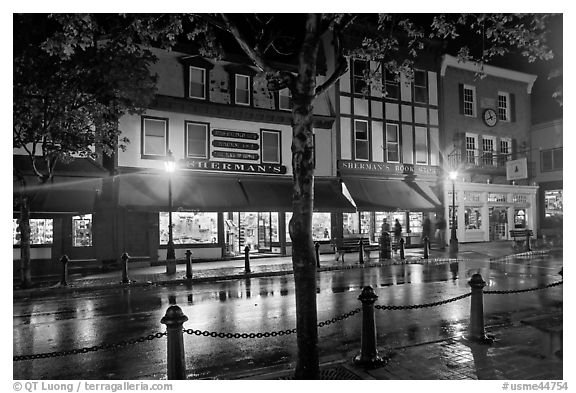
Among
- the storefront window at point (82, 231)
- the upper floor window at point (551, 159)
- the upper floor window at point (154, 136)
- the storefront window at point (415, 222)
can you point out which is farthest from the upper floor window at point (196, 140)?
the upper floor window at point (551, 159)

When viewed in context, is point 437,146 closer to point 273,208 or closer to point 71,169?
point 273,208

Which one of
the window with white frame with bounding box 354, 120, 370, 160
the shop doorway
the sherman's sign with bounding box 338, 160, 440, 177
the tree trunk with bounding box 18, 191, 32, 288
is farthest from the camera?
the shop doorway

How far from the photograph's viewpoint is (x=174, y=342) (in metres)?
5.04

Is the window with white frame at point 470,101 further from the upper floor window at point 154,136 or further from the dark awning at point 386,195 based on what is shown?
the upper floor window at point 154,136

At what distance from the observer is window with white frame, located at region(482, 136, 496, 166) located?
28.8 meters

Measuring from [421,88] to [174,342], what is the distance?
25639 millimetres

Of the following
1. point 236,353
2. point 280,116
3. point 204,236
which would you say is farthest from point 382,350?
point 280,116

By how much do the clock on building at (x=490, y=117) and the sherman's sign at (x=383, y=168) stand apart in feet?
18.7

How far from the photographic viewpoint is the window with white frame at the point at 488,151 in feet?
94.4

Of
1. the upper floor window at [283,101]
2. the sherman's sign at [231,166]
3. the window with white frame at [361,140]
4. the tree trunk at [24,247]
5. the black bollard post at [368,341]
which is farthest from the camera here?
the window with white frame at [361,140]

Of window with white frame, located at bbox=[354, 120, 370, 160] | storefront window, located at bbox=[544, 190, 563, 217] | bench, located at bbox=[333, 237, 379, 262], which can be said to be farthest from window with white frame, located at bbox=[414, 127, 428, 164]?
storefront window, located at bbox=[544, 190, 563, 217]

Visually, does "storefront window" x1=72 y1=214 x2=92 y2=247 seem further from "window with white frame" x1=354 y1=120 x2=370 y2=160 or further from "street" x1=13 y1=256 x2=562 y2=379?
"window with white frame" x1=354 y1=120 x2=370 y2=160

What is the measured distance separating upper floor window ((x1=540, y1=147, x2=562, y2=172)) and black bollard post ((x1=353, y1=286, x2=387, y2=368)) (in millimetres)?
31017

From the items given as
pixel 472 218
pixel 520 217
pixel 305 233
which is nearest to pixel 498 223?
pixel 520 217
